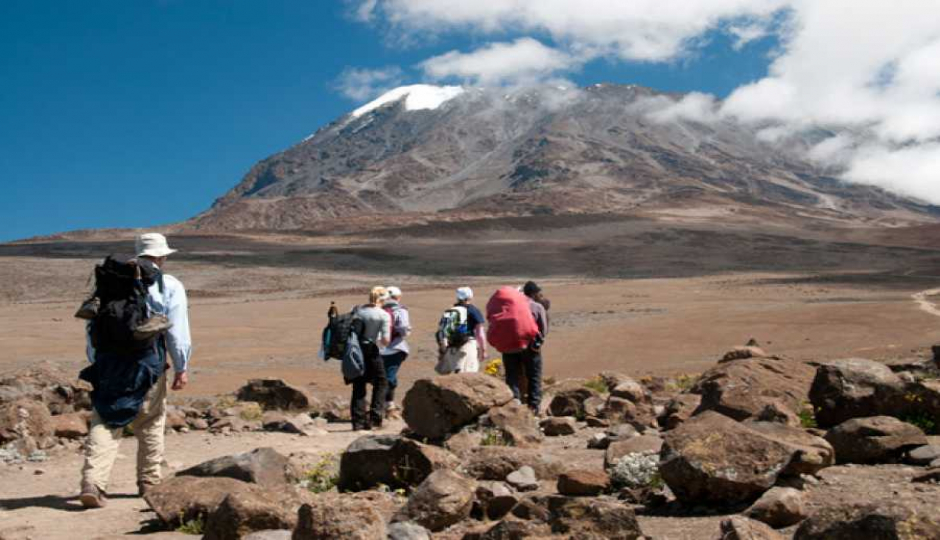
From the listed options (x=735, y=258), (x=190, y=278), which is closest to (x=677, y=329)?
(x=190, y=278)

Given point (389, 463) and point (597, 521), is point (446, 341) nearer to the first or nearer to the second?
point (389, 463)

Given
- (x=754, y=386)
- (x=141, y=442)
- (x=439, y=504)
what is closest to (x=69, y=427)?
(x=141, y=442)

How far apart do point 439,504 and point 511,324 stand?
4.32 m

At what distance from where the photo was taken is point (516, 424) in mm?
6770

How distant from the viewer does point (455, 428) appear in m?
6.82

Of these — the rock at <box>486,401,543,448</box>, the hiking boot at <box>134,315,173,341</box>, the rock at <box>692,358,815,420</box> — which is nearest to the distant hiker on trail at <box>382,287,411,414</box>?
the rock at <box>486,401,543,448</box>

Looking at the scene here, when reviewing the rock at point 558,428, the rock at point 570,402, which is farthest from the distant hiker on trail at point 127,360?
the rock at point 570,402

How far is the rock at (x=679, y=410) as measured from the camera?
23.2 feet

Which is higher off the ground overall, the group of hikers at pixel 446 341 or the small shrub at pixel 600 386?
the group of hikers at pixel 446 341

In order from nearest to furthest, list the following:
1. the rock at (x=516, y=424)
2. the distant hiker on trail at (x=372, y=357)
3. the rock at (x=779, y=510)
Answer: the rock at (x=779, y=510), the rock at (x=516, y=424), the distant hiker on trail at (x=372, y=357)

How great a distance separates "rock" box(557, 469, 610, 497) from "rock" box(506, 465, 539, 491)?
244 mm

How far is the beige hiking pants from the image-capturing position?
5312 millimetres

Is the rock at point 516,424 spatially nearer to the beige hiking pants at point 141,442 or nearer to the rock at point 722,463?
the rock at point 722,463

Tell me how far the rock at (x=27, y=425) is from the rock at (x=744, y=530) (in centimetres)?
588
